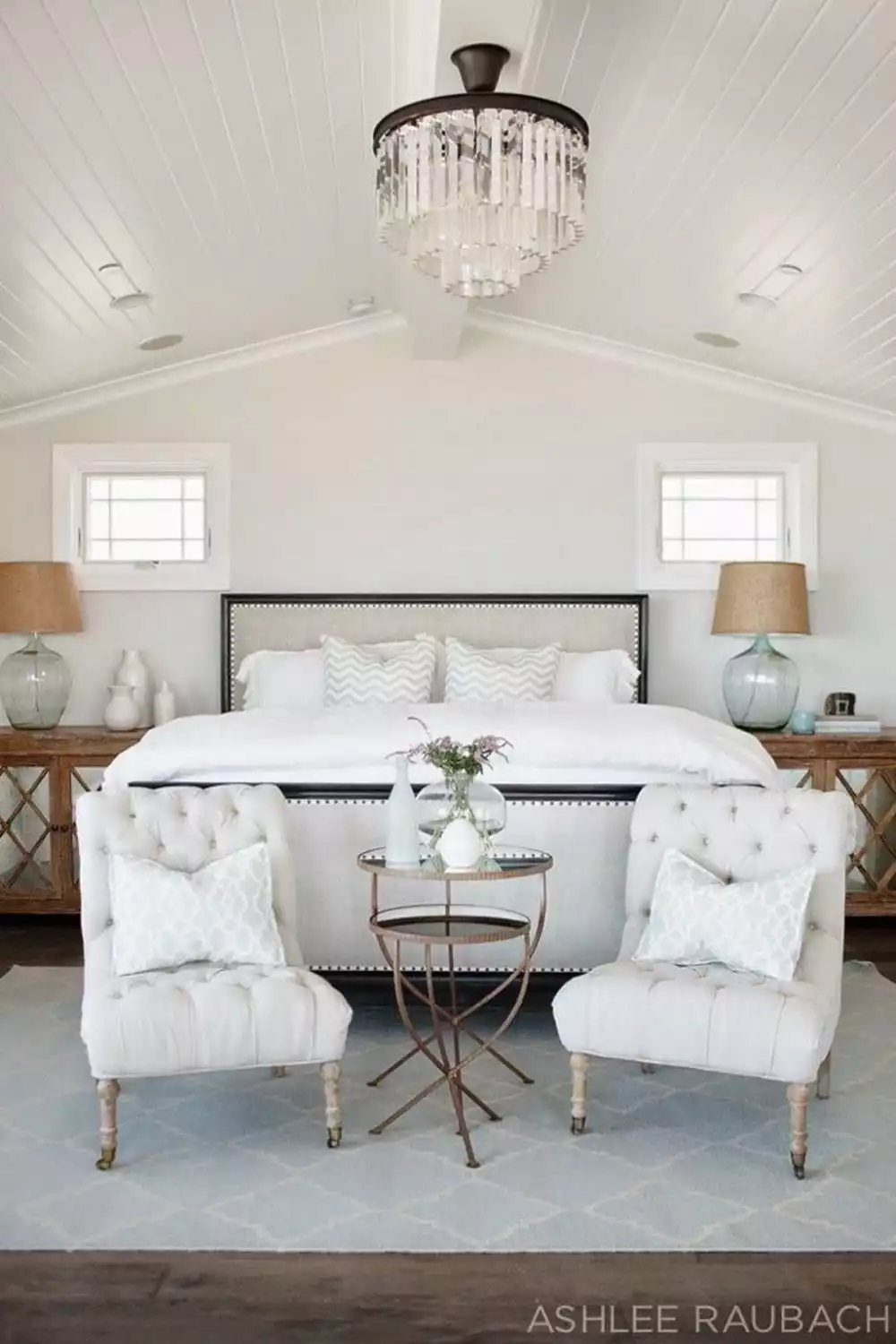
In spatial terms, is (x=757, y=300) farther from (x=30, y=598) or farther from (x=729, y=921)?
(x=30, y=598)

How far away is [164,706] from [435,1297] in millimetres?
4392

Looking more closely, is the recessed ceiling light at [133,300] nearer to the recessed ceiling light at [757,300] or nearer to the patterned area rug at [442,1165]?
the recessed ceiling light at [757,300]

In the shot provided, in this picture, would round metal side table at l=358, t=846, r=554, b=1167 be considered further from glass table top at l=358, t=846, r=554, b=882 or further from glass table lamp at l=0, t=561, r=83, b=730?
glass table lamp at l=0, t=561, r=83, b=730

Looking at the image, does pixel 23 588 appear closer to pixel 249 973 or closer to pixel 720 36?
pixel 249 973

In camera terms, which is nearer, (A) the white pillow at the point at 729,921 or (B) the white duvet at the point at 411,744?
(A) the white pillow at the point at 729,921

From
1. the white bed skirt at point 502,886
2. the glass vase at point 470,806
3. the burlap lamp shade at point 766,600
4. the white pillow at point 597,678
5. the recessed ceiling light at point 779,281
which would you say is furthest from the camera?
the white pillow at point 597,678

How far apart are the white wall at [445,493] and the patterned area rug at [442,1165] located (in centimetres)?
298

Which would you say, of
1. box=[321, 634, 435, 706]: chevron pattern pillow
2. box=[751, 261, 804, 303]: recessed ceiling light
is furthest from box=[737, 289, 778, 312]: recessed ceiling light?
box=[321, 634, 435, 706]: chevron pattern pillow

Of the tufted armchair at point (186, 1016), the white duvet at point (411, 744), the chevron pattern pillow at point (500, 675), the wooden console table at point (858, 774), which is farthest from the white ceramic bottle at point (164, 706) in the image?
the tufted armchair at point (186, 1016)

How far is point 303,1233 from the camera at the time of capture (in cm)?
282

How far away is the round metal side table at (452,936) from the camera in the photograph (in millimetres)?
3422

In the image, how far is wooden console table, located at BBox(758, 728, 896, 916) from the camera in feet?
20.1

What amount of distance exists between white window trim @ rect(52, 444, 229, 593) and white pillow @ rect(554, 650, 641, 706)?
1.80 m

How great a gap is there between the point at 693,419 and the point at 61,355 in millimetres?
3109
